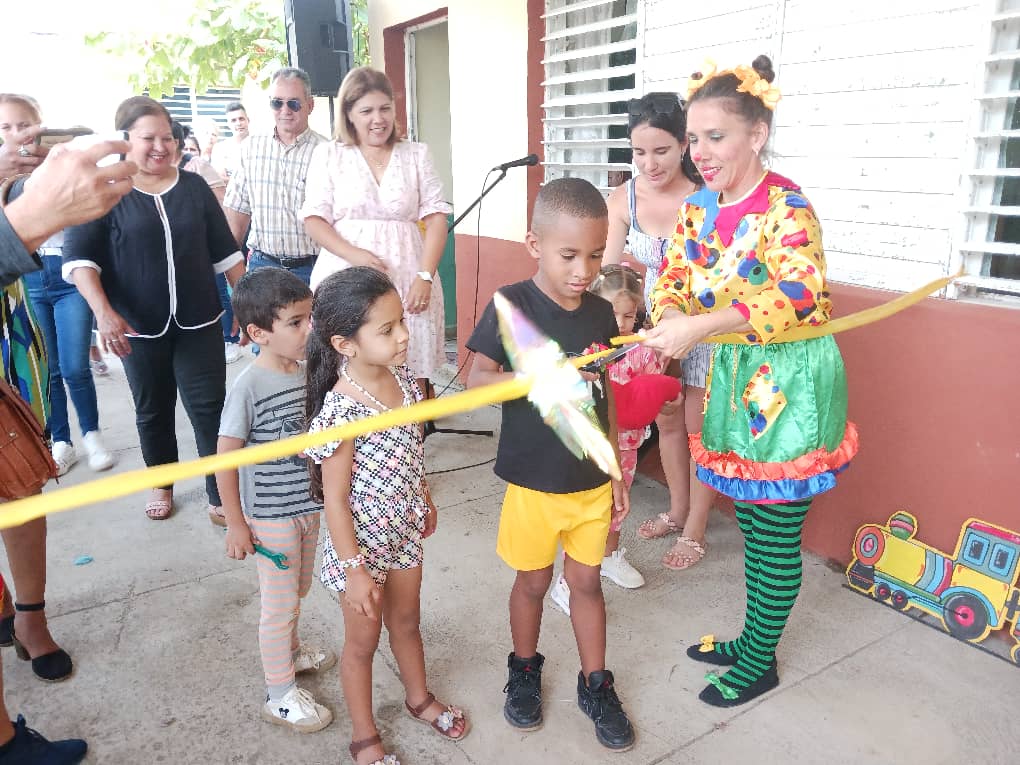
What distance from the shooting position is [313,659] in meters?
2.51

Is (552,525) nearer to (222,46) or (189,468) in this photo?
(189,468)

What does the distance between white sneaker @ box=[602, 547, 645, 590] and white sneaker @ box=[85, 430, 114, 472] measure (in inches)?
119

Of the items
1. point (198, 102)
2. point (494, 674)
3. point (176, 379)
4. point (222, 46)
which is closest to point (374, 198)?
point (176, 379)

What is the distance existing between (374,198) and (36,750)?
245 centimetres

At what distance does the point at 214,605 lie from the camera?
2.93 m

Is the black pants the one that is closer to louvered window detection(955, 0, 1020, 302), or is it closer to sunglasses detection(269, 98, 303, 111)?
sunglasses detection(269, 98, 303, 111)

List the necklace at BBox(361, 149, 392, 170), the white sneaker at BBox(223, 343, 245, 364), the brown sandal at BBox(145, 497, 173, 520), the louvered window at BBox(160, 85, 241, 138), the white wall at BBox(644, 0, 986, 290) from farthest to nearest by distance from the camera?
the louvered window at BBox(160, 85, 241, 138)
the white sneaker at BBox(223, 343, 245, 364)
the brown sandal at BBox(145, 497, 173, 520)
the necklace at BBox(361, 149, 392, 170)
the white wall at BBox(644, 0, 986, 290)

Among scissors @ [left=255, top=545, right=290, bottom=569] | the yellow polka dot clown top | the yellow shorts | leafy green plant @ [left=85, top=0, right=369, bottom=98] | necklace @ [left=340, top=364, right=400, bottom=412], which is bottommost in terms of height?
scissors @ [left=255, top=545, right=290, bottom=569]

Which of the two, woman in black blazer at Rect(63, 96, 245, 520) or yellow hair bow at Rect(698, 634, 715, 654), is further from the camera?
woman in black blazer at Rect(63, 96, 245, 520)

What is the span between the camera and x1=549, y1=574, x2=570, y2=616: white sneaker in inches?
112

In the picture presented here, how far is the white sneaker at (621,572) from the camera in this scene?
2990 millimetres

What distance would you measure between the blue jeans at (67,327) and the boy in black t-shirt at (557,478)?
10.8 ft

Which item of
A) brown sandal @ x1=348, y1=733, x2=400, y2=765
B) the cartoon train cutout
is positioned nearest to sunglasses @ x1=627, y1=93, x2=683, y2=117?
the cartoon train cutout

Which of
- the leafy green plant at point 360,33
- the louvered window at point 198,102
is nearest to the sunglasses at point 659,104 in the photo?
the leafy green plant at point 360,33
